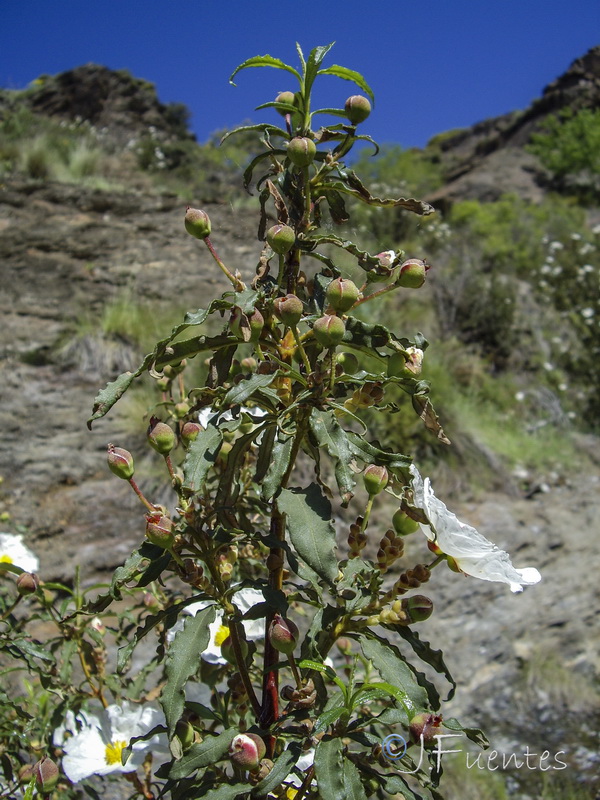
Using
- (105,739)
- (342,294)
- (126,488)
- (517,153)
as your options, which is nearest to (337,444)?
(342,294)

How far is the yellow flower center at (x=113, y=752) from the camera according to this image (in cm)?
119

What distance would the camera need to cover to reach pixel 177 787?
0.88 metres

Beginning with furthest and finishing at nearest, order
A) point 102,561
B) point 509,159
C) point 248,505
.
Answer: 1. point 509,159
2. point 102,561
3. point 248,505

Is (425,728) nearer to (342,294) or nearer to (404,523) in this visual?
(404,523)

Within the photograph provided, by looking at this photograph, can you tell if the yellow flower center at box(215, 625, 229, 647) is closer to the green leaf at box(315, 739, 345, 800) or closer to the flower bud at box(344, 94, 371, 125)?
the green leaf at box(315, 739, 345, 800)

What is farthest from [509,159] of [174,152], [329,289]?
[329,289]

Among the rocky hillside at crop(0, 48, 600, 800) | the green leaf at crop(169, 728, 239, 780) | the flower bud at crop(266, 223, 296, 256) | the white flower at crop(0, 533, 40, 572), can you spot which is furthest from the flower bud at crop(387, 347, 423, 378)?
the rocky hillside at crop(0, 48, 600, 800)

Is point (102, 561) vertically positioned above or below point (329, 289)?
below

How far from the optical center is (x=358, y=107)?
0.89 m

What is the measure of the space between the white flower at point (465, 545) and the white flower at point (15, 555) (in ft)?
3.82

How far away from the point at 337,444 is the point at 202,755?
1.55 feet

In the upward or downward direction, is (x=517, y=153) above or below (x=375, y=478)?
above

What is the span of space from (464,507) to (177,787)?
10.4 feet

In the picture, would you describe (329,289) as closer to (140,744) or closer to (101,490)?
(140,744)
